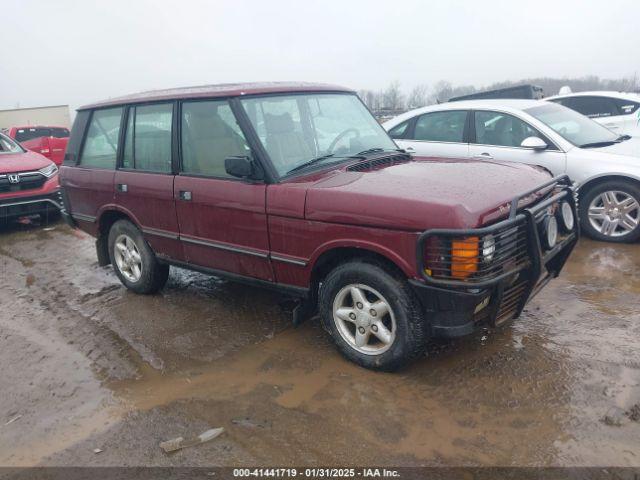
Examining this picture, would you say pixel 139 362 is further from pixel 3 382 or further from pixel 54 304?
pixel 54 304

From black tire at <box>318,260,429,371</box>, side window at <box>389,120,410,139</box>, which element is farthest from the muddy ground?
side window at <box>389,120,410,139</box>

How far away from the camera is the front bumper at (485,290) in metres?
2.99

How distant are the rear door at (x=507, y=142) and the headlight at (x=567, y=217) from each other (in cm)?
238

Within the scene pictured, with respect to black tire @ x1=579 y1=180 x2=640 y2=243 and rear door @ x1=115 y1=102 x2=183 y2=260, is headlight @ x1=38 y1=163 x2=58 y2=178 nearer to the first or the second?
rear door @ x1=115 y1=102 x2=183 y2=260

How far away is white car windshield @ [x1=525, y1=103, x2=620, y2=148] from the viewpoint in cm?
628

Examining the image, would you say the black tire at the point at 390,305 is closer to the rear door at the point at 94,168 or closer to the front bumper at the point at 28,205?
the rear door at the point at 94,168

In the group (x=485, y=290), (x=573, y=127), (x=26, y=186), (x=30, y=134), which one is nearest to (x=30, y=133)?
(x=30, y=134)

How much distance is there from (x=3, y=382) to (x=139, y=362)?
36.8 inches

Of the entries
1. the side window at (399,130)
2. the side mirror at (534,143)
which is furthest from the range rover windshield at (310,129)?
the side window at (399,130)

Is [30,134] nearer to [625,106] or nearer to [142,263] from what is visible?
[142,263]

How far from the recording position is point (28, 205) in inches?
322

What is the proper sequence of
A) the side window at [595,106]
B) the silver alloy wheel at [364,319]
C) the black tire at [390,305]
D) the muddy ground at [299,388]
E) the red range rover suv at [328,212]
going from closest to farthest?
the muddy ground at [299,388] < the red range rover suv at [328,212] < the black tire at [390,305] < the silver alloy wheel at [364,319] < the side window at [595,106]

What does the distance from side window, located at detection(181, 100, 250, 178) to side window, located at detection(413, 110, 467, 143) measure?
374cm

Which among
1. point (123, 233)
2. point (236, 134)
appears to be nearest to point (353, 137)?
point (236, 134)
